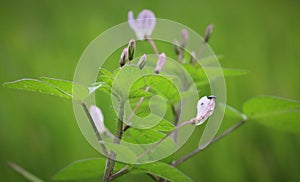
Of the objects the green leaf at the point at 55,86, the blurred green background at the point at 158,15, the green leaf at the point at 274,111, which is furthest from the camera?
the blurred green background at the point at 158,15

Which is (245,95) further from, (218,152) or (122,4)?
(122,4)

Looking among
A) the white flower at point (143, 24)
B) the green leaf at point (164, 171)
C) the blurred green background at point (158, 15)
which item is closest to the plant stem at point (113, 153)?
the green leaf at point (164, 171)

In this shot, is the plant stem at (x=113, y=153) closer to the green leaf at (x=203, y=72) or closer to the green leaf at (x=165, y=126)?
the green leaf at (x=165, y=126)

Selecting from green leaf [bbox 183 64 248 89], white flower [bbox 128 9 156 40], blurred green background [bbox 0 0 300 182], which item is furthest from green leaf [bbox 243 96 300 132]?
blurred green background [bbox 0 0 300 182]

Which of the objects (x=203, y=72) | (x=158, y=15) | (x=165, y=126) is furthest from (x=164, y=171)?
(x=158, y=15)

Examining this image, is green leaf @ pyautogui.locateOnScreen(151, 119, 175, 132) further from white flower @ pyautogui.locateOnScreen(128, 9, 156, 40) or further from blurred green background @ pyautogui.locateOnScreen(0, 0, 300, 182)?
blurred green background @ pyautogui.locateOnScreen(0, 0, 300, 182)

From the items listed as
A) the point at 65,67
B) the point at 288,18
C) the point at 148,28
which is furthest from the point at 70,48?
the point at 288,18

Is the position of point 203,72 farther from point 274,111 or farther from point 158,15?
point 158,15
